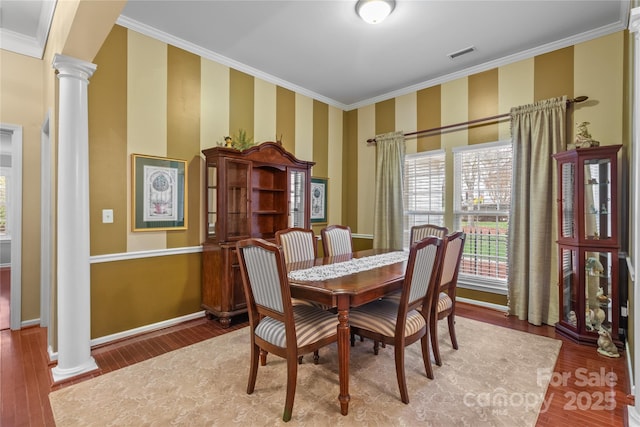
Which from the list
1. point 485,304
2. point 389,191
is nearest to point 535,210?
point 485,304

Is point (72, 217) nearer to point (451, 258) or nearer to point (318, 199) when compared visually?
point (451, 258)

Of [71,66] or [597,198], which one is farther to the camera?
[597,198]

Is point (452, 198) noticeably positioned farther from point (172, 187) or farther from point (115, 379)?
point (115, 379)

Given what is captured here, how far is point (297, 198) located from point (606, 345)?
337 cm

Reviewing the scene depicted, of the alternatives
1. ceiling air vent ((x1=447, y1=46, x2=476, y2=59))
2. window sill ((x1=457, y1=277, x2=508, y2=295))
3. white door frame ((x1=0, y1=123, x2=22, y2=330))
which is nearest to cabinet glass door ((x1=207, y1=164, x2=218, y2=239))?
white door frame ((x1=0, y1=123, x2=22, y2=330))

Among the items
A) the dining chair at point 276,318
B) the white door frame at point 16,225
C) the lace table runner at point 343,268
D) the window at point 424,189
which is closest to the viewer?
the dining chair at point 276,318

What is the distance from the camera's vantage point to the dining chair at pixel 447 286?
7.92 feet

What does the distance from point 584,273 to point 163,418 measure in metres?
3.61

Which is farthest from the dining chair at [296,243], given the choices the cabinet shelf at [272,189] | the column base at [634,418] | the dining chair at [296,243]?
the column base at [634,418]

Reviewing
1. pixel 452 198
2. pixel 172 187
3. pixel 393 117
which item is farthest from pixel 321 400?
pixel 393 117

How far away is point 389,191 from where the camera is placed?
468 cm

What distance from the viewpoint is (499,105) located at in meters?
3.78

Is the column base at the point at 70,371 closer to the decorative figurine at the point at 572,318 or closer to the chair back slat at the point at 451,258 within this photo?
the chair back slat at the point at 451,258

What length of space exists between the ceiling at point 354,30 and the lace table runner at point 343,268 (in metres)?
2.24
